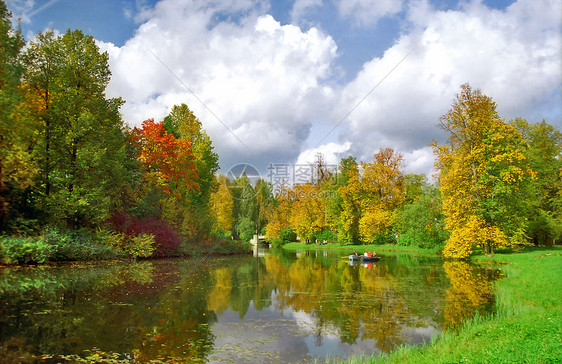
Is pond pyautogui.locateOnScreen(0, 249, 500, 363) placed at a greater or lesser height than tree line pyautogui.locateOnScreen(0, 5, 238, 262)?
lesser

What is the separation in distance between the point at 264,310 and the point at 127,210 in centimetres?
2270

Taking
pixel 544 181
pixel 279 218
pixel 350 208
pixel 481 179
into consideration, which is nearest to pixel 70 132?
pixel 481 179

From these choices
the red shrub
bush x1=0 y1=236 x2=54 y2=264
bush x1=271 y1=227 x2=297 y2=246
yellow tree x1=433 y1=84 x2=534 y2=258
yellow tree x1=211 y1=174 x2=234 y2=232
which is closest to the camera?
bush x1=0 y1=236 x2=54 y2=264

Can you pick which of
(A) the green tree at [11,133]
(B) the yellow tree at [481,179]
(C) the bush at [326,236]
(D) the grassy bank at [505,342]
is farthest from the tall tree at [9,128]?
(C) the bush at [326,236]

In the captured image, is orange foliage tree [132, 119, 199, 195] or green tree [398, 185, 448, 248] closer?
orange foliage tree [132, 119, 199, 195]

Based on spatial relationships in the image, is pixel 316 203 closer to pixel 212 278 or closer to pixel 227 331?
pixel 212 278

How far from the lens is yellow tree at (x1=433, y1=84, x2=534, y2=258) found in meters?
33.0

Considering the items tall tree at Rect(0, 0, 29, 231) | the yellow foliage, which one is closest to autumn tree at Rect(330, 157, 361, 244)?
the yellow foliage

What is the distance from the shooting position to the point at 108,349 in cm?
839

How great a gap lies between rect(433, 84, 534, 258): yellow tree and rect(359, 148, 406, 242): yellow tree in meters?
20.7

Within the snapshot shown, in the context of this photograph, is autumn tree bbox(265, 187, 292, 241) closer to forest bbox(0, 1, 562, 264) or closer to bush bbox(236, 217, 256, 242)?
bush bbox(236, 217, 256, 242)

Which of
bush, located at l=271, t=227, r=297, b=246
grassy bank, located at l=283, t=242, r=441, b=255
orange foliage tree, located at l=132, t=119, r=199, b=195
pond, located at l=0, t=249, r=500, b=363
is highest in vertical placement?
orange foliage tree, located at l=132, t=119, r=199, b=195

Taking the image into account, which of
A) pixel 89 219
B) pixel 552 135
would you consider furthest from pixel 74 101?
pixel 552 135

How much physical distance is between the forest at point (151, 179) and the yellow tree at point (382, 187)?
0.16 m
